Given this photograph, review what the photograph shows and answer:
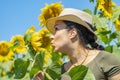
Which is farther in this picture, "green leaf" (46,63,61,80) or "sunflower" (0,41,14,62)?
"sunflower" (0,41,14,62)

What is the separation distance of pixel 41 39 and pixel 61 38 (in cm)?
90

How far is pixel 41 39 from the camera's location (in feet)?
8.16

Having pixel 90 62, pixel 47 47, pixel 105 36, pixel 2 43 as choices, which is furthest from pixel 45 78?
pixel 2 43

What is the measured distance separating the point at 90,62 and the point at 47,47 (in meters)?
0.89

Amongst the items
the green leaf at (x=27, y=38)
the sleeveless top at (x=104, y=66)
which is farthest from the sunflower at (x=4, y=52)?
the sleeveless top at (x=104, y=66)

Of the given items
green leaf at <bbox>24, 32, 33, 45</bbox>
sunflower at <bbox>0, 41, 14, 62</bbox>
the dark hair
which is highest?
the dark hair

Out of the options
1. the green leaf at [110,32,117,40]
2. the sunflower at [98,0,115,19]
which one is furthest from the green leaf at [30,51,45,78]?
the sunflower at [98,0,115,19]

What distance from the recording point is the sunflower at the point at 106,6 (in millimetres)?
2414

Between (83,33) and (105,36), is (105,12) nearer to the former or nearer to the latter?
(105,36)

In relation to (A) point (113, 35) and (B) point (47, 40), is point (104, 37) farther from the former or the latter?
(B) point (47, 40)

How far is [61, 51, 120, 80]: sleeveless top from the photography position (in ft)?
5.04

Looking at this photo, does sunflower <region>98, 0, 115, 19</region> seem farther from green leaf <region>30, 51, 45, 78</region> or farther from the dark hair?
green leaf <region>30, 51, 45, 78</region>

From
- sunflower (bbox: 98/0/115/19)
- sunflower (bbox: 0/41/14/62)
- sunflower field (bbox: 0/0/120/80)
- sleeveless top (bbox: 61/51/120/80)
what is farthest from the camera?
sunflower (bbox: 0/41/14/62)

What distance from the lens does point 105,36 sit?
6.82 ft
